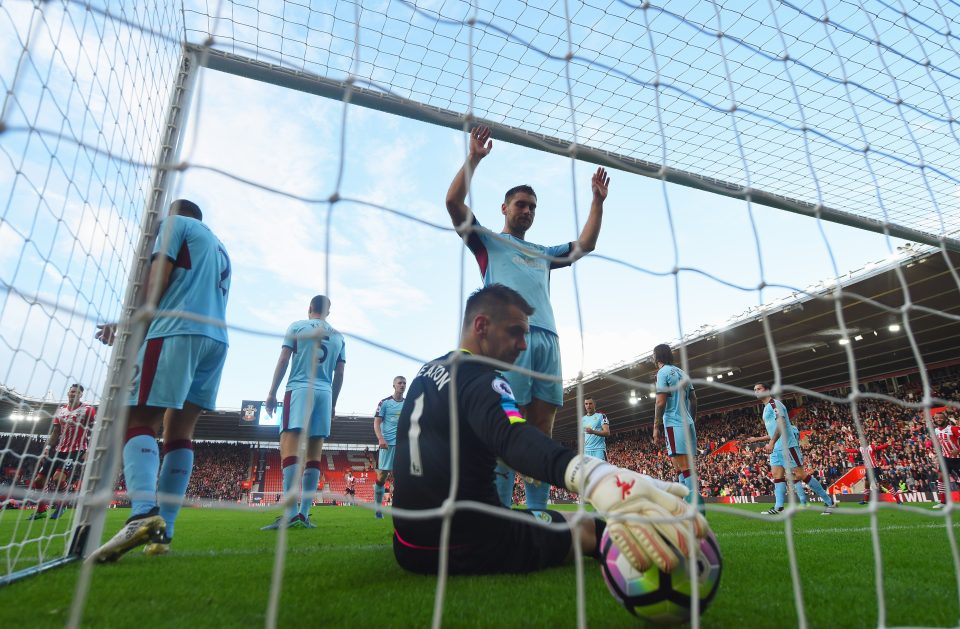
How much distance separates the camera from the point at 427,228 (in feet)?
6.08

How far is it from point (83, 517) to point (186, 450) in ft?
1.64

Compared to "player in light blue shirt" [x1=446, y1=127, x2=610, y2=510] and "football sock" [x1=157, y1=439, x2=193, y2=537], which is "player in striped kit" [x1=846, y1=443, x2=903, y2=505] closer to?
"player in light blue shirt" [x1=446, y1=127, x2=610, y2=510]

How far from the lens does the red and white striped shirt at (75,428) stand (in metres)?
2.85

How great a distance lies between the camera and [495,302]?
209 centimetres

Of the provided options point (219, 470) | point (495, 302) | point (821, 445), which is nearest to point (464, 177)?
point (495, 302)

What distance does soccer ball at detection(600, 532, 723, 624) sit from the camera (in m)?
1.34

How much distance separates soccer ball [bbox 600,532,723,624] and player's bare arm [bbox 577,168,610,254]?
72.9 inches

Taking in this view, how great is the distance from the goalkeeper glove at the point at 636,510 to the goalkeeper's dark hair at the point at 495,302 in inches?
32.2

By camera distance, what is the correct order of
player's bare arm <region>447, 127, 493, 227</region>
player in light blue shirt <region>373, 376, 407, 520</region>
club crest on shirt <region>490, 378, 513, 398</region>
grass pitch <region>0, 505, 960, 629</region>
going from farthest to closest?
player in light blue shirt <region>373, 376, 407, 520</region>
player's bare arm <region>447, 127, 493, 227</region>
club crest on shirt <region>490, 378, 513, 398</region>
grass pitch <region>0, 505, 960, 629</region>

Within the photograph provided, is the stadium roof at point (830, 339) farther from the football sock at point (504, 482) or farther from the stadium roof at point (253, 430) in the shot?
the stadium roof at point (253, 430)

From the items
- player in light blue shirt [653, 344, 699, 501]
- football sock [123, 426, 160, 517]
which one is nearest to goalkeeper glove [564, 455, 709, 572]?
football sock [123, 426, 160, 517]

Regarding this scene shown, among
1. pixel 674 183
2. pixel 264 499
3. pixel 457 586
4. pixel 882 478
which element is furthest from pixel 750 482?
pixel 264 499

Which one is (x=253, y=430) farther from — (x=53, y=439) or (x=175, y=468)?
(x=175, y=468)

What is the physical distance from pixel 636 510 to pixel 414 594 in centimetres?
86
